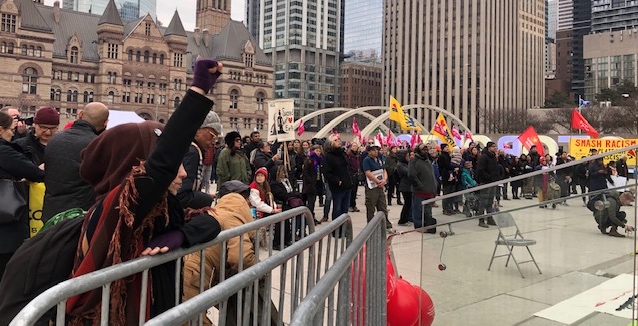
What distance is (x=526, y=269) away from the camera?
4.37 meters

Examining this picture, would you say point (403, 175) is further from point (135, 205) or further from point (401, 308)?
point (135, 205)

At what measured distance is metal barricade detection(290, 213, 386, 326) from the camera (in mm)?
1620

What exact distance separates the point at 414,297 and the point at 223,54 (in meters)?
98.3

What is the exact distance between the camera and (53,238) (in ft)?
7.14

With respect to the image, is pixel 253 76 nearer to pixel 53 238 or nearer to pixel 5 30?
pixel 5 30

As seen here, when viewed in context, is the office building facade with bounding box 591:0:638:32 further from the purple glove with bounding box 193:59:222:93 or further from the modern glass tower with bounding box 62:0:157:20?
the purple glove with bounding box 193:59:222:93

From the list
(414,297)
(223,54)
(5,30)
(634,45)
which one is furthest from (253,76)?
(414,297)

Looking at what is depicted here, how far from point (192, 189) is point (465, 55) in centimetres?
13285

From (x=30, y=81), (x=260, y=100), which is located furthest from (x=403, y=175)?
(x=260, y=100)

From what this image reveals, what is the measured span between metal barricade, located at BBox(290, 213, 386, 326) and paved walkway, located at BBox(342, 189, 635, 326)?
111cm

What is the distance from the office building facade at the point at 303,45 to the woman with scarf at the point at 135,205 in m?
143

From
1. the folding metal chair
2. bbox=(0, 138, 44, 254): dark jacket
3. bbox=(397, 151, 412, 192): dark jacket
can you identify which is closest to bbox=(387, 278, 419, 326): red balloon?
the folding metal chair

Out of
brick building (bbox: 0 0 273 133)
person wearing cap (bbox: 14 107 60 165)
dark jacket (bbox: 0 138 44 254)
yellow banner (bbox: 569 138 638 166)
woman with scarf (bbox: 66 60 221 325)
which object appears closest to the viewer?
woman with scarf (bbox: 66 60 221 325)

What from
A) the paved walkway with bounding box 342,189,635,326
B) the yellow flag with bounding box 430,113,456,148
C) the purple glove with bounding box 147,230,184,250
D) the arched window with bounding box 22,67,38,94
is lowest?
the paved walkway with bounding box 342,189,635,326
